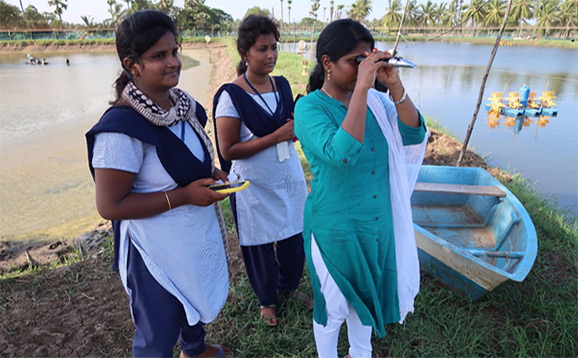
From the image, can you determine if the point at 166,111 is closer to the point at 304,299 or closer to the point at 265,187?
the point at 265,187

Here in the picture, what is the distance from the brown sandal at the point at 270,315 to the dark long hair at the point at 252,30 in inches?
59.6

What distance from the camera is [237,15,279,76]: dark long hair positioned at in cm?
186

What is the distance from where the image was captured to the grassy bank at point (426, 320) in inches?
79.6

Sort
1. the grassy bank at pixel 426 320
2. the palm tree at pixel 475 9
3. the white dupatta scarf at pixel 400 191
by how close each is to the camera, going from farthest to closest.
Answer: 1. the palm tree at pixel 475 9
2. the grassy bank at pixel 426 320
3. the white dupatta scarf at pixel 400 191

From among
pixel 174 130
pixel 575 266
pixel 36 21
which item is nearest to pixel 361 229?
pixel 174 130

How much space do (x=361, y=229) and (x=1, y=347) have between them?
2.19 m

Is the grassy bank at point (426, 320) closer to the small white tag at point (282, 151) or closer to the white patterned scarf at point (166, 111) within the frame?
the small white tag at point (282, 151)

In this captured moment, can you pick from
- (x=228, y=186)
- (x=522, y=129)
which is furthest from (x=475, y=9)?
(x=522, y=129)

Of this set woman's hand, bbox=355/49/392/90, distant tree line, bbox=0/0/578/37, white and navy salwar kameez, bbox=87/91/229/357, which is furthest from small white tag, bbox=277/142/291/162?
distant tree line, bbox=0/0/578/37

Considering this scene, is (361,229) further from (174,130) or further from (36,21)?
(36,21)

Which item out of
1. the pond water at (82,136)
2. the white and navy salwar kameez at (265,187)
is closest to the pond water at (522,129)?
the pond water at (82,136)

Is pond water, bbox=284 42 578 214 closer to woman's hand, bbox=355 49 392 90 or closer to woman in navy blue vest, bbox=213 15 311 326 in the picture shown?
woman in navy blue vest, bbox=213 15 311 326

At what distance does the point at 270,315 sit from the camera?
2.17m

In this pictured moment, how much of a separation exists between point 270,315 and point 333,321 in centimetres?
75
